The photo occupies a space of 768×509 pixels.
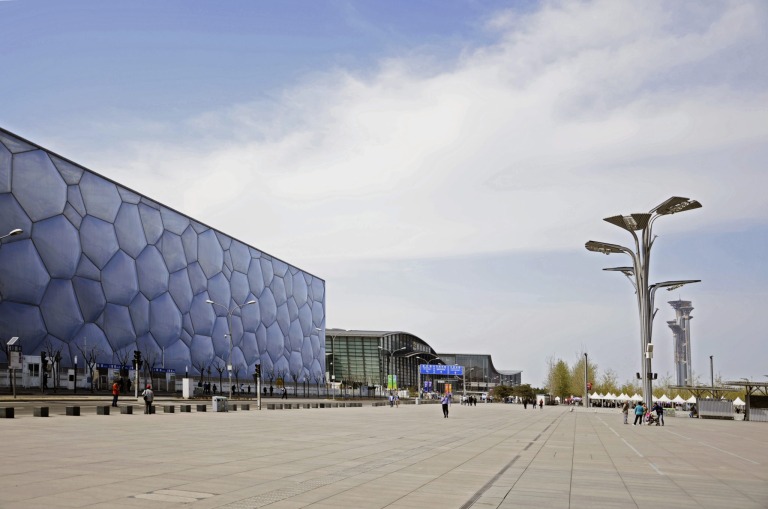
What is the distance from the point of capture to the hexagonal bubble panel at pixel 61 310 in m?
64.5

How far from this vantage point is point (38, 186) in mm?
65125

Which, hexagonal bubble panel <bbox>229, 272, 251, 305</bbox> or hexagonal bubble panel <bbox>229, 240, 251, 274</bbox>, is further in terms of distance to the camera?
hexagonal bubble panel <bbox>229, 240, 251, 274</bbox>

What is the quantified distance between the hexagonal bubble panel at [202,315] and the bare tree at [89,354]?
21.5 meters

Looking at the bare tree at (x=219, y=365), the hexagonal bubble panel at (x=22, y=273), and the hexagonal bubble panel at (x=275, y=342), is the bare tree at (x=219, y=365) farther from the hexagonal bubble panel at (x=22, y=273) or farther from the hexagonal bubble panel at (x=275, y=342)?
the hexagonal bubble panel at (x=22, y=273)

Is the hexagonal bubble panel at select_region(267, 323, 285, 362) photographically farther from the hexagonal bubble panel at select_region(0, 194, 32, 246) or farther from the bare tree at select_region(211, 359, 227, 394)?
the hexagonal bubble panel at select_region(0, 194, 32, 246)

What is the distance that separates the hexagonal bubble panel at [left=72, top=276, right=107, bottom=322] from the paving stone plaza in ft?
158

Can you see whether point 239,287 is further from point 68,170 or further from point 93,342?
point 68,170

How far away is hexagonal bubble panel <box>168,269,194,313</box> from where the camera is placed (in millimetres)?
87250

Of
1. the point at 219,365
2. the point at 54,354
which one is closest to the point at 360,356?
the point at 219,365

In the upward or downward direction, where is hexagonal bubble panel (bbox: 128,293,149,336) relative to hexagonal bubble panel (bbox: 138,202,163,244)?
downward

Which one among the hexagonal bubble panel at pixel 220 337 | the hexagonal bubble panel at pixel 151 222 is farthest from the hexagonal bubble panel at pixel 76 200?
the hexagonal bubble panel at pixel 220 337

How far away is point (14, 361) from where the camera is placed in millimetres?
33906

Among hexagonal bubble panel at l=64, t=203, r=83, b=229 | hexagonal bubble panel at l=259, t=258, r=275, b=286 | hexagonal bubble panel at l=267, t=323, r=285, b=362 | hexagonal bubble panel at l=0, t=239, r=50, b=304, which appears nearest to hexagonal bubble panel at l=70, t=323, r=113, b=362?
hexagonal bubble panel at l=0, t=239, r=50, b=304

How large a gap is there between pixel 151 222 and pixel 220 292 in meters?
17.3
